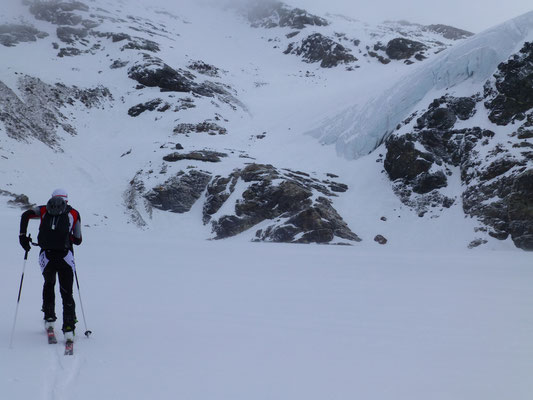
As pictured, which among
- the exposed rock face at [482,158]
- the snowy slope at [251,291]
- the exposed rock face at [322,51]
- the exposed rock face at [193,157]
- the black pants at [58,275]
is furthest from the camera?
the exposed rock face at [322,51]

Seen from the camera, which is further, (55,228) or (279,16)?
(279,16)

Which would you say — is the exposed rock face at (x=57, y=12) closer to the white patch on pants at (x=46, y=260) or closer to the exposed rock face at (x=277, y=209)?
the exposed rock face at (x=277, y=209)

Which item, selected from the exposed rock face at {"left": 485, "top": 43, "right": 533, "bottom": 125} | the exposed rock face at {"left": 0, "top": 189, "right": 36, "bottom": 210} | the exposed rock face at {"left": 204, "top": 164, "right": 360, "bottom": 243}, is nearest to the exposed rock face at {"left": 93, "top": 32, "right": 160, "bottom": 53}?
the exposed rock face at {"left": 204, "top": 164, "right": 360, "bottom": 243}

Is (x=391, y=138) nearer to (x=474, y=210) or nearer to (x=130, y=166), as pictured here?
(x=474, y=210)

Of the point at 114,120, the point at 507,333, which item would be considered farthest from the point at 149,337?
the point at 114,120

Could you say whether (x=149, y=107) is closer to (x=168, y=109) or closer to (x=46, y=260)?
(x=168, y=109)

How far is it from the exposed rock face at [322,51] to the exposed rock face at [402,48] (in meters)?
6.60

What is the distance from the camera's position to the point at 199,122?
45062 mm

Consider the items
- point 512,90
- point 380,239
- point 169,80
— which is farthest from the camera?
point 169,80

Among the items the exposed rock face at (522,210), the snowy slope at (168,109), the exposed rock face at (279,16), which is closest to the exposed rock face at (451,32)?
the snowy slope at (168,109)

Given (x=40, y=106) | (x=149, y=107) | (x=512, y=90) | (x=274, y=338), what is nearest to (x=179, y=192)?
(x=40, y=106)

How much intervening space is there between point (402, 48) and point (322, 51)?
14.6 m

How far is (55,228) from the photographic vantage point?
5734 mm

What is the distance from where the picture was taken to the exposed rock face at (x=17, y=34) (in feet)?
186
